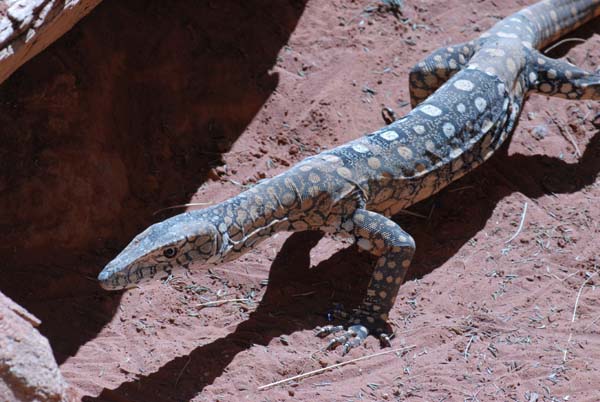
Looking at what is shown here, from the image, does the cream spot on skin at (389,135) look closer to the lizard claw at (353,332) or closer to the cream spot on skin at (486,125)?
the cream spot on skin at (486,125)

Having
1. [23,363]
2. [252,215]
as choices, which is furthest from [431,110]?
[23,363]

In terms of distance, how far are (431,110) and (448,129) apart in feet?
0.85

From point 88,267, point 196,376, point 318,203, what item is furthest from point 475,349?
point 88,267

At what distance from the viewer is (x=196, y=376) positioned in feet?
19.4

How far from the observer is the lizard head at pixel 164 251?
546 cm

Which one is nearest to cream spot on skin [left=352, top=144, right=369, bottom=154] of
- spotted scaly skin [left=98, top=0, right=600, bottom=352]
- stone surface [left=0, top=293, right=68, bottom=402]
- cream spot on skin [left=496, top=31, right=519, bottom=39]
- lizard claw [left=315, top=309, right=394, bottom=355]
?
spotted scaly skin [left=98, top=0, right=600, bottom=352]

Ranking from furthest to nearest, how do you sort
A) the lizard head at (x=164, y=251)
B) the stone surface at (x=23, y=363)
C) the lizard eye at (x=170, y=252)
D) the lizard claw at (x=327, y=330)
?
the lizard claw at (x=327, y=330) < the lizard eye at (x=170, y=252) < the lizard head at (x=164, y=251) < the stone surface at (x=23, y=363)

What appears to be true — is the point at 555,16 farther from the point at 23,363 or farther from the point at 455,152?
the point at 23,363

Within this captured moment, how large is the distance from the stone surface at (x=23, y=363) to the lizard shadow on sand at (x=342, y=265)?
4.64 feet

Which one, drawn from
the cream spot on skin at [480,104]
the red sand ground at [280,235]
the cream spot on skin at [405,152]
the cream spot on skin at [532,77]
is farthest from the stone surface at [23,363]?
the cream spot on skin at [532,77]

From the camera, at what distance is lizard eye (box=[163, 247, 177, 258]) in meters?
5.61

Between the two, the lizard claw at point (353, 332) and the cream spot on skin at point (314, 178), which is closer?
the lizard claw at point (353, 332)

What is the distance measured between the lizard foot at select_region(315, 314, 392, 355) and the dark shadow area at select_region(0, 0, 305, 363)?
204cm

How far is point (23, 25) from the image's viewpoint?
18.3ft
